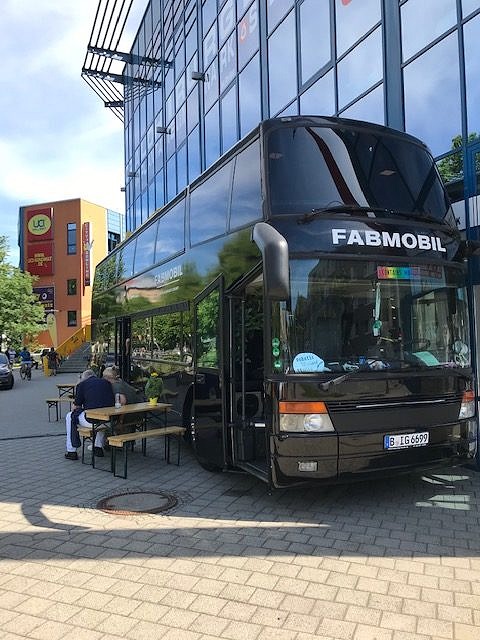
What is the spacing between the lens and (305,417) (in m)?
5.21

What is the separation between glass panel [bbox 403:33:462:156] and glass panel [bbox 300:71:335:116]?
251cm

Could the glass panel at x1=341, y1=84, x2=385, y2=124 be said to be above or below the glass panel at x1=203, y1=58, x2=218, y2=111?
below

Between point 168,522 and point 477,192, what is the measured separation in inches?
210

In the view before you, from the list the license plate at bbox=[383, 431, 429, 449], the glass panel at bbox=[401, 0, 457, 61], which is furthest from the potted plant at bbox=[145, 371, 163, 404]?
the glass panel at bbox=[401, 0, 457, 61]

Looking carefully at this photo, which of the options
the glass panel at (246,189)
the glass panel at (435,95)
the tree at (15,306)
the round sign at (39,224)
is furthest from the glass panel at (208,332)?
the round sign at (39,224)

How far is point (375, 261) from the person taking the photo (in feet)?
18.0

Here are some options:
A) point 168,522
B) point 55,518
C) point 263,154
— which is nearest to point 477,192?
point 263,154

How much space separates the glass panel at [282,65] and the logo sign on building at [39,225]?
4598cm

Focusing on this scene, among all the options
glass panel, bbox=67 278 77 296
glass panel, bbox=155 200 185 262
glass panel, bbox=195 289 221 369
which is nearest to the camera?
glass panel, bbox=195 289 221 369

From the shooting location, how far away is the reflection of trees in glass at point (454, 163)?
8.05 metres

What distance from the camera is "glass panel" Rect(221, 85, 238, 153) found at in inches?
681

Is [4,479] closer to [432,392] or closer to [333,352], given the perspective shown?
[333,352]

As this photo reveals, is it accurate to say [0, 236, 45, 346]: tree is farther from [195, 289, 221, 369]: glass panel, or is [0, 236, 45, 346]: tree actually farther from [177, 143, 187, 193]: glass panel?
[195, 289, 221, 369]: glass panel

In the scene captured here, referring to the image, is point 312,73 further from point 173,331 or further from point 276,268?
point 276,268
